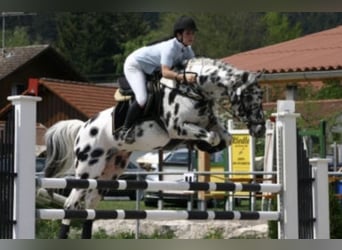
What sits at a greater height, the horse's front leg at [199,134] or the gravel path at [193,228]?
the horse's front leg at [199,134]

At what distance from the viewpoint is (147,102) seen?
6.28m

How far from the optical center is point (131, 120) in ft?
20.5

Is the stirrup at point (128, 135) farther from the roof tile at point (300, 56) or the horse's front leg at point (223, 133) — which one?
the roof tile at point (300, 56)

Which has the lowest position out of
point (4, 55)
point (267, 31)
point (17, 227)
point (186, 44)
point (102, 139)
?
point (17, 227)

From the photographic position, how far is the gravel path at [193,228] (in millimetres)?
8719

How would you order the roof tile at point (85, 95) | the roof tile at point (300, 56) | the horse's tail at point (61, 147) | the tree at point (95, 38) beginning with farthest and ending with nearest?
the tree at point (95, 38)
the roof tile at point (85, 95)
the roof tile at point (300, 56)
the horse's tail at point (61, 147)

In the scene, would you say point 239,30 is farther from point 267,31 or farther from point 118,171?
point 118,171

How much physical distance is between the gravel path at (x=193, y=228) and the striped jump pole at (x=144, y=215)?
2.90 metres

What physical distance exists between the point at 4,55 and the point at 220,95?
75.9 ft

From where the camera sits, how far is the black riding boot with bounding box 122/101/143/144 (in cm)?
627

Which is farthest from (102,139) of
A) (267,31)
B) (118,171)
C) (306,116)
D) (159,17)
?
(159,17)

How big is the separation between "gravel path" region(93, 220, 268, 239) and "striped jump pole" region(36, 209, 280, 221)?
2.90 m

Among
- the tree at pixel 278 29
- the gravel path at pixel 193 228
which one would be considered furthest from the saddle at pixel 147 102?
the tree at pixel 278 29

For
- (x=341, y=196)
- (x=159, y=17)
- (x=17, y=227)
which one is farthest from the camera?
(x=159, y=17)
